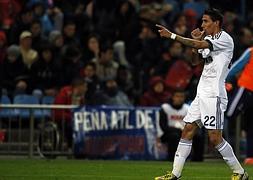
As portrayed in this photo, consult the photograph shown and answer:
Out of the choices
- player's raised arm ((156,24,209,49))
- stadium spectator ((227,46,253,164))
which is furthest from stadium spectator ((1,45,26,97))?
player's raised arm ((156,24,209,49))

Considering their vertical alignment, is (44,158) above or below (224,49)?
below

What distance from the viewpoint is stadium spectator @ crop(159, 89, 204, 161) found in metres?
22.8

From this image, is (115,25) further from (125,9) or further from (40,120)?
(40,120)

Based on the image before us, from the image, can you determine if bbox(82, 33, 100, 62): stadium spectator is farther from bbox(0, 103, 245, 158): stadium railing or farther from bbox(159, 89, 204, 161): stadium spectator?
bbox(159, 89, 204, 161): stadium spectator

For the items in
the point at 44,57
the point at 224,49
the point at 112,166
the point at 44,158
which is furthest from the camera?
the point at 44,57

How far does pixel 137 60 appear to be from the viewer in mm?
26719

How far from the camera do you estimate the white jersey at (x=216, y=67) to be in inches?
591

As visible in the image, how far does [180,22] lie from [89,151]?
5653 mm

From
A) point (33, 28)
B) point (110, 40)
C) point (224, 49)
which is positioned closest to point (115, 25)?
point (110, 40)

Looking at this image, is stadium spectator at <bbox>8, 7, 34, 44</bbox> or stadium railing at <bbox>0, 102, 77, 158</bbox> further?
stadium spectator at <bbox>8, 7, 34, 44</bbox>

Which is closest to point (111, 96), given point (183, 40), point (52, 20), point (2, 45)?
point (2, 45)

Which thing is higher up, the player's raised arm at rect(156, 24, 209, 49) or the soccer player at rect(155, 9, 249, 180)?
the player's raised arm at rect(156, 24, 209, 49)

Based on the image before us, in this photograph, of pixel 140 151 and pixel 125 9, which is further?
pixel 125 9

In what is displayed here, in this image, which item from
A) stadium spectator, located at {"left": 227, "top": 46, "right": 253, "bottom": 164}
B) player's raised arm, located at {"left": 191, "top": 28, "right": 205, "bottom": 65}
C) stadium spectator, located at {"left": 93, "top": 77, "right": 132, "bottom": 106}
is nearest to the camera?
player's raised arm, located at {"left": 191, "top": 28, "right": 205, "bottom": 65}
